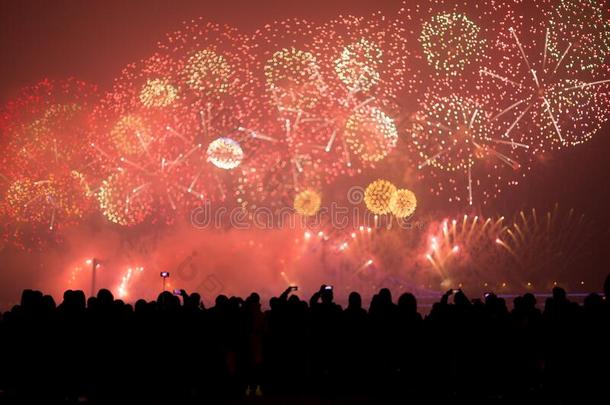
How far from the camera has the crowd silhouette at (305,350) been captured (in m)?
8.06

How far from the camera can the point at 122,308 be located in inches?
338

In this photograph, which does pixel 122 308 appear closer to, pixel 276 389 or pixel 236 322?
pixel 236 322

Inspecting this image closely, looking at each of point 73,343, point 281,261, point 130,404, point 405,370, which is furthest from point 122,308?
point 281,261

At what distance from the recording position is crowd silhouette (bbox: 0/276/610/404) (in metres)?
8.06

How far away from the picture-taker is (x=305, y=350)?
355 inches

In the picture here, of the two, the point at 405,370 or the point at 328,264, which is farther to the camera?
the point at 328,264

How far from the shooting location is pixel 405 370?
28.5 ft

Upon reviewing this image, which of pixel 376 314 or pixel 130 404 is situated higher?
pixel 376 314

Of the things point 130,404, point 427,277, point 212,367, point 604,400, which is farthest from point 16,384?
point 427,277

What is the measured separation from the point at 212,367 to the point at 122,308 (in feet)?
4.76

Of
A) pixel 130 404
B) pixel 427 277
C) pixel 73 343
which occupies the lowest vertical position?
pixel 130 404

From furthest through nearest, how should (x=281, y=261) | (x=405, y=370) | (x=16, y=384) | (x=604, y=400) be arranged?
(x=281, y=261)
(x=405, y=370)
(x=16, y=384)
(x=604, y=400)

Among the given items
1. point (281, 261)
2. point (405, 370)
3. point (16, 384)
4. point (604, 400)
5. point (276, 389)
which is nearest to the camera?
point (604, 400)

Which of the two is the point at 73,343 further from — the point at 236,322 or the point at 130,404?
the point at 236,322
